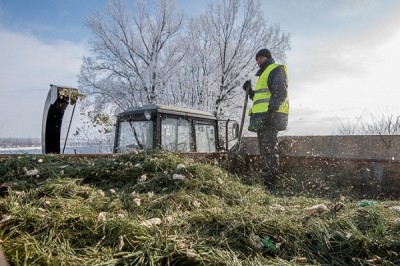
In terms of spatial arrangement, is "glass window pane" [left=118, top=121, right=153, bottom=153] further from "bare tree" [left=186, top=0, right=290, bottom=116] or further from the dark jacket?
"bare tree" [left=186, top=0, right=290, bottom=116]

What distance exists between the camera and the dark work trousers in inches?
183

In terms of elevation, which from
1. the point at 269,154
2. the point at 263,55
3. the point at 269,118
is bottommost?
the point at 269,154

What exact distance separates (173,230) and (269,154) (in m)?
3.05

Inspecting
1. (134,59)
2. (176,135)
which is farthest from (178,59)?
(176,135)

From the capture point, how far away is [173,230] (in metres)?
1.91

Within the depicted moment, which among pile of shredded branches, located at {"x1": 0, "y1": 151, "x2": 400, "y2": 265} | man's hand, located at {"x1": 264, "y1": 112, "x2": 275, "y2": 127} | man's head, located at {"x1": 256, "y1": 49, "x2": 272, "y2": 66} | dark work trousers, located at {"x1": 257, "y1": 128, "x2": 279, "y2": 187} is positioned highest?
man's head, located at {"x1": 256, "y1": 49, "x2": 272, "y2": 66}

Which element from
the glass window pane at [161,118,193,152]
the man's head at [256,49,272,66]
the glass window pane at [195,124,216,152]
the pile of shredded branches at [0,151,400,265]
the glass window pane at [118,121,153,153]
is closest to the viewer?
the pile of shredded branches at [0,151,400,265]

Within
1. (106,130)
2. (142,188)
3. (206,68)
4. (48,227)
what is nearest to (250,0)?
(206,68)

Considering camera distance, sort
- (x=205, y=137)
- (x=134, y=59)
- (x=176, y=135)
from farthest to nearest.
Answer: (x=134, y=59)
(x=205, y=137)
(x=176, y=135)

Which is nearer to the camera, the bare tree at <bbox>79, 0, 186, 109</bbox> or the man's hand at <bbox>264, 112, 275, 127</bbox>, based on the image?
the man's hand at <bbox>264, 112, 275, 127</bbox>

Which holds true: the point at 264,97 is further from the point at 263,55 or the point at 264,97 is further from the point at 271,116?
the point at 263,55

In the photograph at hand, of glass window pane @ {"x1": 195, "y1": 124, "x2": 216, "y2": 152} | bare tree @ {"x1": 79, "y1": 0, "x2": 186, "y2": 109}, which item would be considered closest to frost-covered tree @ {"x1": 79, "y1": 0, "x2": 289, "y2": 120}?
bare tree @ {"x1": 79, "y1": 0, "x2": 186, "y2": 109}

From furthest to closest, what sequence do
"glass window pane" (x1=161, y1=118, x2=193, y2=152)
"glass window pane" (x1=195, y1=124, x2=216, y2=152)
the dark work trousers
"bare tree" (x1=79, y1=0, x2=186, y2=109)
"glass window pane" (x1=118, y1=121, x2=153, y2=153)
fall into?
1. "bare tree" (x1=79, y1=0, x2=186, y2=109)
2. "glass window pane" (x1=195, y1=124, x2=216, y2=152)
3. "glass window pane" (x1=161, y1=118, x2=193, y2=152)
4. "glass window pane" (x1=118, y1=121, x2=153, y2=153)
5. the dark work trousers

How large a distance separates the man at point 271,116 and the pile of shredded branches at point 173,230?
1866mm
